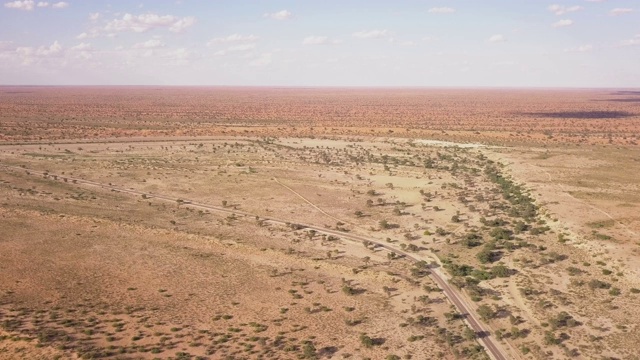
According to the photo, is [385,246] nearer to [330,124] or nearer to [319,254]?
[319,254]

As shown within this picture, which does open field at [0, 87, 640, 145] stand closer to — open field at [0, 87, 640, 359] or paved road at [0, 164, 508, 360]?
open field at [0, 87, 640, 359]

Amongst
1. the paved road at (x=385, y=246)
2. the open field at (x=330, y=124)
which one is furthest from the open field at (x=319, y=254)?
the open field at (x=330, y=124)

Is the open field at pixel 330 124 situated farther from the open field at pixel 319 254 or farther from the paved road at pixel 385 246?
the paved road at pixel 385 246

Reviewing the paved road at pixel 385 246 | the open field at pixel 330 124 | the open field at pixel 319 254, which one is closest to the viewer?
the paved road at pixel 385 246

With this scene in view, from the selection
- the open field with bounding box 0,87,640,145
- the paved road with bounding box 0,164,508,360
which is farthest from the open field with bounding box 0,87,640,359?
the open field with bounding box 0,87,640,145

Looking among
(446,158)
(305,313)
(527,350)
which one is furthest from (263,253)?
(446,158)

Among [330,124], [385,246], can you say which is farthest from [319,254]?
[330,124]

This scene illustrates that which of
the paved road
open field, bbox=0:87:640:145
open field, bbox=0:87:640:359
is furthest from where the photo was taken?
open field, bbox=0:87:640:145

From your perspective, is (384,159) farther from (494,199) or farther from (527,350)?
(527,350)
